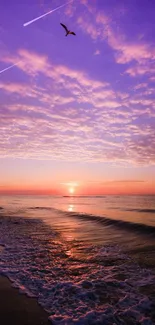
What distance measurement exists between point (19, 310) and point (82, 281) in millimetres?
2739

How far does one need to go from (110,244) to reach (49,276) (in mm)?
5932

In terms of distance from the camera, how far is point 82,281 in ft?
25.9

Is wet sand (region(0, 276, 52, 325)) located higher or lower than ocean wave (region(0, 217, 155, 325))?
higher

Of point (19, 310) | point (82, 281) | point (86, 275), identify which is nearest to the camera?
point (19, 310)

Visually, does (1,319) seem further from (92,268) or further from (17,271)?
(92,268)

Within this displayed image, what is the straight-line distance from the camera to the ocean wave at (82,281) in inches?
Result: 227

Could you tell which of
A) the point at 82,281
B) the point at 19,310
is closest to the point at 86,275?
the point at 82,281

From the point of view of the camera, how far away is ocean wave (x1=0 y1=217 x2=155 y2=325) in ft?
18.9

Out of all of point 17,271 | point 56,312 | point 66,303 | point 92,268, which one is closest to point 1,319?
point 56,312

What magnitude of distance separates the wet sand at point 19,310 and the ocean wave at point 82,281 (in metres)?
0.24

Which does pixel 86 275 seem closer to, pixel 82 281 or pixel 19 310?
pixel 82 281

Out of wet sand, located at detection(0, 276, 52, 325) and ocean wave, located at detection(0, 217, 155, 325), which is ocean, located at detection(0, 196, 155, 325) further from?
wet sand, located at detection(0, 276, 52, 325)

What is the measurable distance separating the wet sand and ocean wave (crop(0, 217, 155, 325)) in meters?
0.24

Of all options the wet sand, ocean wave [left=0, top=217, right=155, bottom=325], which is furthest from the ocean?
the wet sand
